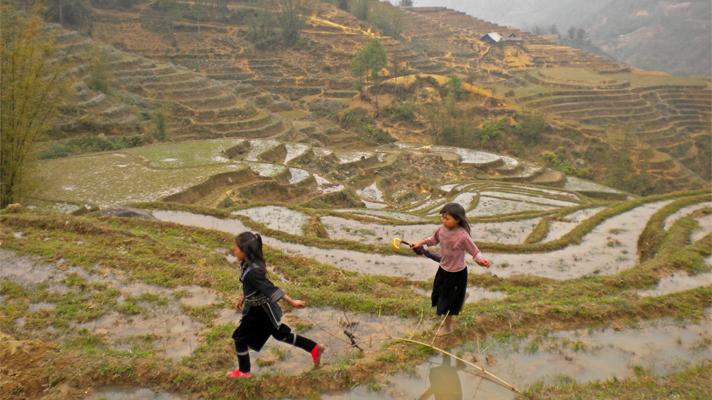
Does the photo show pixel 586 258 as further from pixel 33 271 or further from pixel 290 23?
pixel 290 23

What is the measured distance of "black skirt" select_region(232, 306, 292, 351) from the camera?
4.78 m

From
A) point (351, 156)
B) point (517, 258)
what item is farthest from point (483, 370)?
point (351, 156)

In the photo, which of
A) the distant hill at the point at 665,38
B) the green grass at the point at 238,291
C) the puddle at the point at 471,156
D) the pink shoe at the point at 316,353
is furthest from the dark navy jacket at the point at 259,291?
the distant hill at the point at 665,38

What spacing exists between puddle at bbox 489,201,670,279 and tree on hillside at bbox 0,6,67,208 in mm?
12833

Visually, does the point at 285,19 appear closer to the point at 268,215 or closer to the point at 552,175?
the point at 552,175

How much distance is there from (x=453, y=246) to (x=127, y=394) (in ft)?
13.0

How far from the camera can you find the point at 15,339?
555 centimetres

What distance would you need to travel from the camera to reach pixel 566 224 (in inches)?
611

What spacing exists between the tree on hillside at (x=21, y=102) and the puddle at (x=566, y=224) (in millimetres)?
15064

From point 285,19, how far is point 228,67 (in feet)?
45.1

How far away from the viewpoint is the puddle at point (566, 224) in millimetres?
14281

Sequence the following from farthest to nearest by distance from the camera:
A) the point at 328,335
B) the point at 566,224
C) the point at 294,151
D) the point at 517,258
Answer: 1. the point at 294,151
2. the point at 566,224
3. the point at 517,258
4. the point at 328,335

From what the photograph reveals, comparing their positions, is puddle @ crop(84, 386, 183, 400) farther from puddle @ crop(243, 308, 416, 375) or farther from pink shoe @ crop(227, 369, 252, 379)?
puddle @ crop(243, 308, 416, 375)

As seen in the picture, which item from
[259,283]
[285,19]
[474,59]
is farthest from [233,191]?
[474,59]
